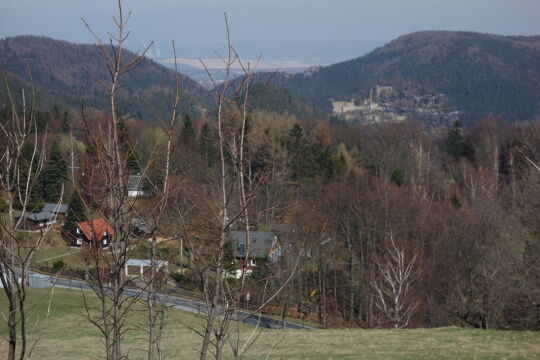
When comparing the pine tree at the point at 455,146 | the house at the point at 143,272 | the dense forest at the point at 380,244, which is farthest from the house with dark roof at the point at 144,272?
the pine tree at the point at 455,146

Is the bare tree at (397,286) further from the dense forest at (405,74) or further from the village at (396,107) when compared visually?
the village at (396,107)

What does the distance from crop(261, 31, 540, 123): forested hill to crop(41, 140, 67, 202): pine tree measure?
88.0 meters

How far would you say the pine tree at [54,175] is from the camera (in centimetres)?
3706

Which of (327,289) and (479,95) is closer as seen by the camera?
(327,289)

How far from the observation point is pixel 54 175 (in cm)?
3738

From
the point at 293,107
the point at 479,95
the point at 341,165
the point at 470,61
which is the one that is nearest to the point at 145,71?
the point at 293,107

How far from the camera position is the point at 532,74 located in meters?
148

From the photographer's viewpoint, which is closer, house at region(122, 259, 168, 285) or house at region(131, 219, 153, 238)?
house at region(122, 259, 168, 285)

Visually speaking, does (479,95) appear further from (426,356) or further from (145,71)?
(426,356)

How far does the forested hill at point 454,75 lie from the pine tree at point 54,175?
88.0m

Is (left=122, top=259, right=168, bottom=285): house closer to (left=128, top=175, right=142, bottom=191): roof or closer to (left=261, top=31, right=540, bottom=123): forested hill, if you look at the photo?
(left=128, top=175, right=142, bottom=191): roof

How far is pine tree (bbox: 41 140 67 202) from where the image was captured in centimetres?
3706

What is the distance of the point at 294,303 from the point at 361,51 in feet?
534

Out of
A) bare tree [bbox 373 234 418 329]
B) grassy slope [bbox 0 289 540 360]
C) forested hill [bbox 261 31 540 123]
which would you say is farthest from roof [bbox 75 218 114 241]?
forested hill [bbox 261 31 540 123]
